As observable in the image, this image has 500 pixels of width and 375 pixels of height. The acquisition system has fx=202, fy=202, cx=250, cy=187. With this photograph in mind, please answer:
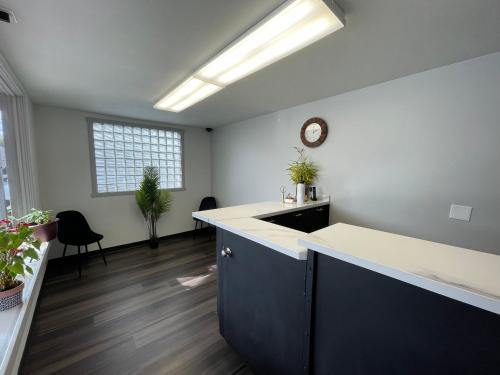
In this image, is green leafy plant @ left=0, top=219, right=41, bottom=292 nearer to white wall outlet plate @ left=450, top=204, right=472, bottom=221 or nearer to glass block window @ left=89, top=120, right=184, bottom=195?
glass block window @ left=89, top=120, right=184, bottom=195

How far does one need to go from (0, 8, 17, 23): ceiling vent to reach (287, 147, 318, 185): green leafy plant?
8.27 feet

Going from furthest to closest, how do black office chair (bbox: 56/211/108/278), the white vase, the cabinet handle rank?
black office chair (bbox: 56/211/108/278) → the white vase → the cabinet handle

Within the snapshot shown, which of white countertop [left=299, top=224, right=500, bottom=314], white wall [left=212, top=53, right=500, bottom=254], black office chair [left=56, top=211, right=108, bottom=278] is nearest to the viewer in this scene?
white countertop [left=299, top=224, right=500, bottom=314]

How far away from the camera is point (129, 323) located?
1.86 meters

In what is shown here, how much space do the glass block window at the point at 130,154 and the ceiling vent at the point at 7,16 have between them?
2.30 metres

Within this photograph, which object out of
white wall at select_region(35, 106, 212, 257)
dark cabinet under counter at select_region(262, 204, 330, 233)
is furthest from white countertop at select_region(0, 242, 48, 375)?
white wall at select_region(35, 106, 212, 257)

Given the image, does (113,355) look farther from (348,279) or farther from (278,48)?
(278,48)

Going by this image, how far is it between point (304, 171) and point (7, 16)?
2610 millimetres

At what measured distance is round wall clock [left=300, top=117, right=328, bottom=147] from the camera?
2.55m

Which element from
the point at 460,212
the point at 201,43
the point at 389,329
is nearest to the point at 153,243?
the point at 201,43

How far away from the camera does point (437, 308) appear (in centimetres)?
62

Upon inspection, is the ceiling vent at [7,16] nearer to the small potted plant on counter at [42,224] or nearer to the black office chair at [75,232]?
the small potted plant on counter at [42,224]

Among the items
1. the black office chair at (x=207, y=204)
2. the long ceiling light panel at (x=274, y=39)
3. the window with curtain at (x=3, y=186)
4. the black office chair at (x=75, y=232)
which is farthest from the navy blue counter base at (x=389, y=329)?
the black office chair at (x=207, y=204)

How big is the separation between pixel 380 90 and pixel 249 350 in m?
2.59
